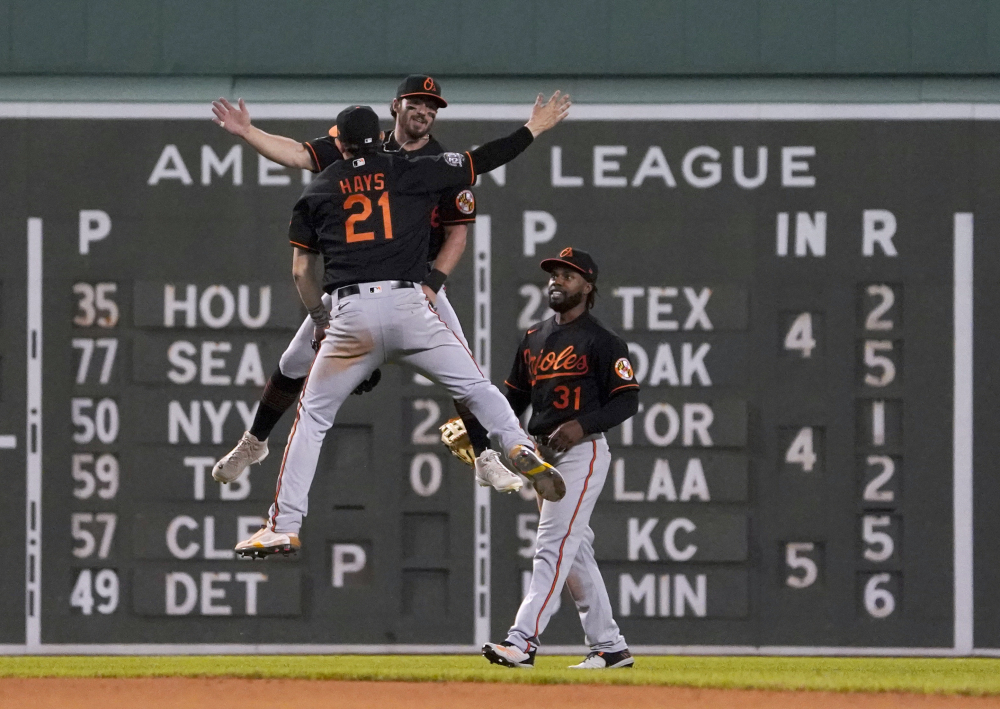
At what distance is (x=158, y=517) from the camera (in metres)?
8.96

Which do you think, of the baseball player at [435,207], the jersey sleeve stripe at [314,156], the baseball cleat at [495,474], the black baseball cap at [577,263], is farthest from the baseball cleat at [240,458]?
the black baseball cap at [577,263]

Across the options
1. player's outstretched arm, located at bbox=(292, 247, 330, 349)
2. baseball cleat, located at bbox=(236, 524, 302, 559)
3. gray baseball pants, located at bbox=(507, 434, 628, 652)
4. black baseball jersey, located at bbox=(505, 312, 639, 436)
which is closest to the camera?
baseball cleat, located at bbox=(236, 524, 302, 559)

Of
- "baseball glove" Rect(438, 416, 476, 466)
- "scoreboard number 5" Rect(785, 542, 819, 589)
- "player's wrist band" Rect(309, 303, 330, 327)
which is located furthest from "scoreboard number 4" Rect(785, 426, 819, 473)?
"player's wrist band" Rect(309, 303, 330, 327)

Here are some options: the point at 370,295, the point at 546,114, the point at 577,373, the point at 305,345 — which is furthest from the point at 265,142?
the point at 577,373

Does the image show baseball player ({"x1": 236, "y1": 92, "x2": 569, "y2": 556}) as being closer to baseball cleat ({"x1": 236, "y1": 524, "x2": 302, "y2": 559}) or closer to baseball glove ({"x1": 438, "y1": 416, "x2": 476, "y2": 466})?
baseball cleat ({"x1": 236, "y1": 524, "x2": 302, "y2": 559})

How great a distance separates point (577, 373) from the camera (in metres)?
7.90

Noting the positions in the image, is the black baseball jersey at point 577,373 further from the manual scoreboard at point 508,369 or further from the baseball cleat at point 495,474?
the baseball cleat at point 495,474

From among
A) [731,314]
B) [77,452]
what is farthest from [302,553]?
[731,314]

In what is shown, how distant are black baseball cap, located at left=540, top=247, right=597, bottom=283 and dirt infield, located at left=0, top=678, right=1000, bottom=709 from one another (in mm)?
2074

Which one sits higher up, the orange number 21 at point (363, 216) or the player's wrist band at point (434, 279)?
the orange number 21 at point (363, 216)

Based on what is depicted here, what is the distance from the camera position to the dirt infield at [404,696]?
6.81m

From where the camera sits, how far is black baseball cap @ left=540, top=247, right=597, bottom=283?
7.92 metres

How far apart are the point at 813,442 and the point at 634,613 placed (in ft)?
4.69

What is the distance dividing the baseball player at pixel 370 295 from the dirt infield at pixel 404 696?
92 centimetres
